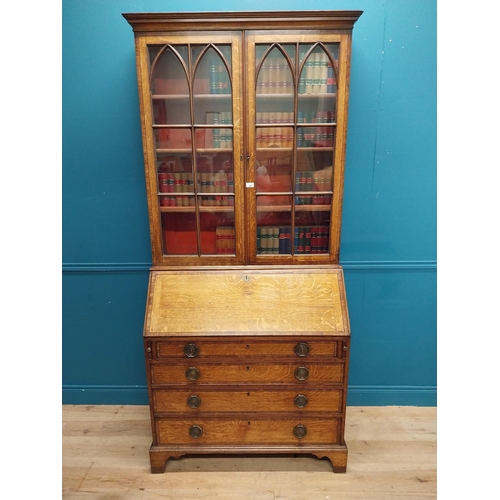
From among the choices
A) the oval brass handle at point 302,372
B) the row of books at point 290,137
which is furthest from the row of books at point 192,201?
the oval brass handle at point 302,372

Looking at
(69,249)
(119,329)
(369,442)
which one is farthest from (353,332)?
(69,249)

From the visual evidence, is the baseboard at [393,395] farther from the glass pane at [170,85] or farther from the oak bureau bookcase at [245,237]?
the glass pane at [170,85]

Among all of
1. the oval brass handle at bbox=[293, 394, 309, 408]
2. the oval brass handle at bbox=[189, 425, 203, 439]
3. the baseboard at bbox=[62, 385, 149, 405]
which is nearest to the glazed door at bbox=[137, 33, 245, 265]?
the oval brass handle at bbox=[293, 394, 309, 408]

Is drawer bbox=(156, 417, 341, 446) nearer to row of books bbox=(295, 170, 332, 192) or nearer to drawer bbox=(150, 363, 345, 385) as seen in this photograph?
drawer bbox=(150, 363, 345, 385)

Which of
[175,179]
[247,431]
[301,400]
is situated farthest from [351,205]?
[247,431]

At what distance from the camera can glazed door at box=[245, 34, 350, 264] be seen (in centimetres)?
190

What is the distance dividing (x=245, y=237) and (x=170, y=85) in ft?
3.00

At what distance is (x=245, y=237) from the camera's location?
2092 mm

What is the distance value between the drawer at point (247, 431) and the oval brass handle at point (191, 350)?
1.30 feet

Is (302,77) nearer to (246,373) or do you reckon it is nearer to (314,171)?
(314,171)

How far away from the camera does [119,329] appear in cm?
263

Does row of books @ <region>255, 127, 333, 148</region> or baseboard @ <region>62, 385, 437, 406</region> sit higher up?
row of books @ <region>255, 127, 333, 148</region>

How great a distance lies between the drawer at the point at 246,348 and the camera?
1980mm

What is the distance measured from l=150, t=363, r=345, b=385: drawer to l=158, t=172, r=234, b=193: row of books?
0.97 m
